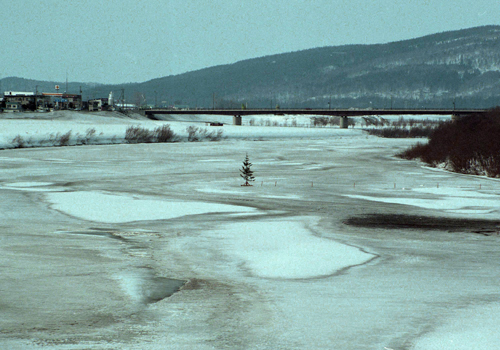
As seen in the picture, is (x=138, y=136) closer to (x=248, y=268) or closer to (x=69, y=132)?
(x=69, y=132)

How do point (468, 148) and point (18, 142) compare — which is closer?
point (468, 148)

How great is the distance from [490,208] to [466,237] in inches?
307

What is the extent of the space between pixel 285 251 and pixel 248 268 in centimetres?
229

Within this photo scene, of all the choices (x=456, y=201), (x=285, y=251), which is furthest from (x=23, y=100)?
(x=285, y=251)

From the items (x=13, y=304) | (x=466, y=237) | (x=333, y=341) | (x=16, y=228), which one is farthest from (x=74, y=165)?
(x=333, y=341)

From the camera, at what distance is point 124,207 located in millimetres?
26203

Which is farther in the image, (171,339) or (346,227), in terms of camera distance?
(346,227)

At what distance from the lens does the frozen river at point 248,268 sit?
1038cm

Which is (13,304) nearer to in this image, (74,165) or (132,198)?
(132,198)

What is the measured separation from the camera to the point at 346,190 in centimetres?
3381

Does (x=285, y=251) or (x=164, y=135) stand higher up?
(x=164, y=135)

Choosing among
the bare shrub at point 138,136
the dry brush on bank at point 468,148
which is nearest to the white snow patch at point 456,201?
the dry brush on bank at point 468,148

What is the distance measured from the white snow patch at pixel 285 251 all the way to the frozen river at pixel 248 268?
0.05 metres

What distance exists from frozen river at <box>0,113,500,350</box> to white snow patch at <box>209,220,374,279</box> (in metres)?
0.05
